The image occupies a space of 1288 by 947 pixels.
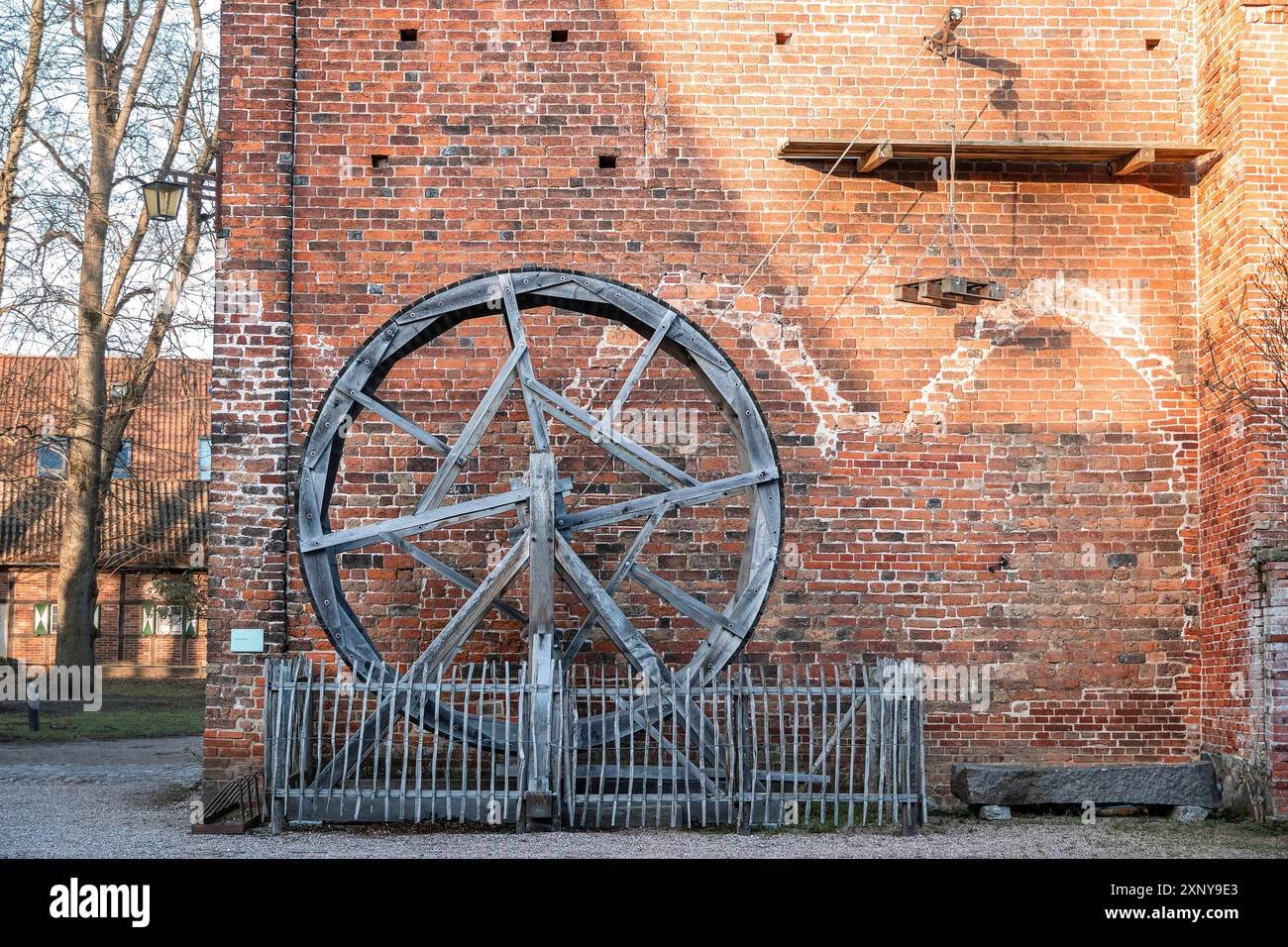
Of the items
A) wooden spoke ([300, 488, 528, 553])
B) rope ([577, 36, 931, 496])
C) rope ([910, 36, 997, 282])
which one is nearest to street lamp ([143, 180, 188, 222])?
wooden spoke ([300, 488, 528, 553])

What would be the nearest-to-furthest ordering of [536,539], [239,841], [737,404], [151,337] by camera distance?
[239,841], [536,539], [737,404], [151,337]

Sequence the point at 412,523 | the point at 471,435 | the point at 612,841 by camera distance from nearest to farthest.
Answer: the point at 612,841 < the point at 412,523 < the point at 471,435

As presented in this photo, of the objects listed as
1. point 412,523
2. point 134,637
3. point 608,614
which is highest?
point 412,523

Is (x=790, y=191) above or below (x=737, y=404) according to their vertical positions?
above

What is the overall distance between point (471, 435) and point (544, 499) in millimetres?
722

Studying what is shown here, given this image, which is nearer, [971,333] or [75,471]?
[971,333]

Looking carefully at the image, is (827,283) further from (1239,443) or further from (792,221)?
(1239,443)

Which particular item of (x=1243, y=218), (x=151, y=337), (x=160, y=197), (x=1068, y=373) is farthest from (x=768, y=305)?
(x=151, y=337)

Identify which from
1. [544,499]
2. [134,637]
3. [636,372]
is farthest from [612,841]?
[134,637]

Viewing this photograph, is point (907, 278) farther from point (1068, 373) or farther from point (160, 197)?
point (160, 197)

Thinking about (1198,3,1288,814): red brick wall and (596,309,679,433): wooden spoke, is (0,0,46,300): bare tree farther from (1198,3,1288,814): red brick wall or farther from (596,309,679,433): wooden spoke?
(1198,3,1288,814): red brick wall

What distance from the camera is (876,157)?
33.6 feet

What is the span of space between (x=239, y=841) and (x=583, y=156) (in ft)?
17.4

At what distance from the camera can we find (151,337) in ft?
60.1
